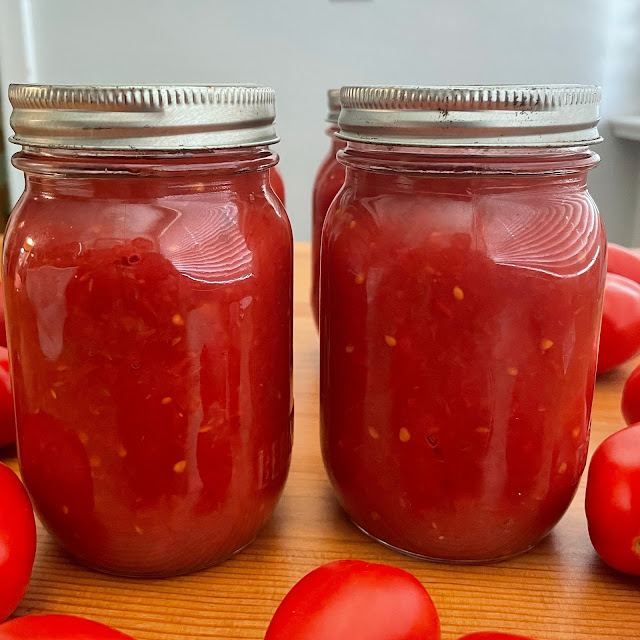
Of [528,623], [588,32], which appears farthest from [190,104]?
[588,32]

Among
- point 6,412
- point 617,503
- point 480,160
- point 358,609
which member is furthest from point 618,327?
point 6,412

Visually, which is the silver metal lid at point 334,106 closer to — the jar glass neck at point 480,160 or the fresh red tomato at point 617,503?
the jar glass neck at point 480,160

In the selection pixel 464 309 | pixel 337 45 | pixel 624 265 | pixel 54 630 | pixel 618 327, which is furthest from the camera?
pixel 337 45

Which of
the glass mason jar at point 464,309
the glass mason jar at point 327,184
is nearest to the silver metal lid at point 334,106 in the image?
the glass mason jar at point 327,184

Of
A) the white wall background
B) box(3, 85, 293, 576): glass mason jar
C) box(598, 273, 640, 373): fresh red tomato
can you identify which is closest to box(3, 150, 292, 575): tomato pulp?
box(3, 85, 293, 576): glass mason jar

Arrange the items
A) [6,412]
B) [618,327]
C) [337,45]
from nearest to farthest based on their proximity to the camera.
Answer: [6,412] < [618,327] < [337,45]

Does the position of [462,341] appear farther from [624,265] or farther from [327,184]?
[624,265]
